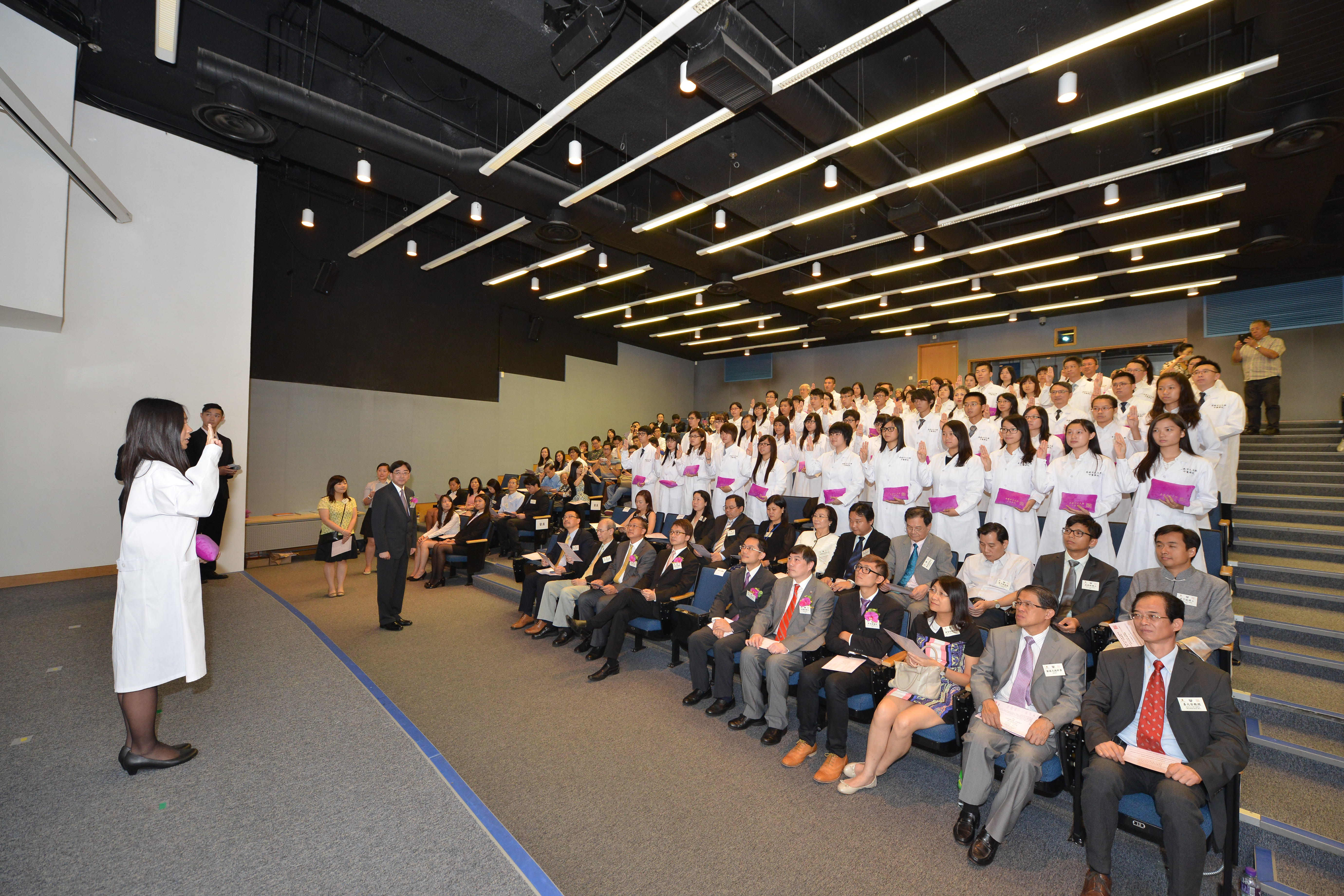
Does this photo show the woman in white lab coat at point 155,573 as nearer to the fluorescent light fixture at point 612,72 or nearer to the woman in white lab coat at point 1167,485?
the fluorescent light fixture at point 612,72

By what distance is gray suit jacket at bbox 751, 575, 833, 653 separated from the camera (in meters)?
3.54

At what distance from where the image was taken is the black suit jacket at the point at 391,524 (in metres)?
5.18

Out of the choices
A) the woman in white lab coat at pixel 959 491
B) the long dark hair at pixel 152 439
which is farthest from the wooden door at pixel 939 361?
the long dark hair at pixel 152 439

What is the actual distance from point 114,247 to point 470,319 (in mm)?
5525

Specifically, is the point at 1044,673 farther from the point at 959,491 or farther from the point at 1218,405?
the point at 1218,405

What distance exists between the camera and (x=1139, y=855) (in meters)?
2.38

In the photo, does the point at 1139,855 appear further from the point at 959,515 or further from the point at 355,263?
the point at 355,263

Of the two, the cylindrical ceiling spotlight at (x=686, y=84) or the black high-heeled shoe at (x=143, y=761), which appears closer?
the black high-heeled shoe at (x=143, y=761)

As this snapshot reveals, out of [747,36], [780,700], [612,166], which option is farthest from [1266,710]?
[612,166]

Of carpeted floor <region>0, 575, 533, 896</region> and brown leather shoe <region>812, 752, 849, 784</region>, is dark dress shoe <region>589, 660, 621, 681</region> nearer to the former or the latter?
carpeted floor <region>0, 575, 533, 896</region>

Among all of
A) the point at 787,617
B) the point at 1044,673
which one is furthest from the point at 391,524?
the point at 1044,673

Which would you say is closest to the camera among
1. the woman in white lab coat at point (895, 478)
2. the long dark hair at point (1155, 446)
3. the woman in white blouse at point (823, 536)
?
the long dark hair at point (1155, 446)

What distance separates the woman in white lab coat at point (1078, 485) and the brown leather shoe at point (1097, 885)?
210 centimetres

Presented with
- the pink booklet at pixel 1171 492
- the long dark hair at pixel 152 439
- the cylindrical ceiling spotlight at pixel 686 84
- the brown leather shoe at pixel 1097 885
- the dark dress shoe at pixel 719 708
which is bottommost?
the dark dress shoe at pixel 719 708
